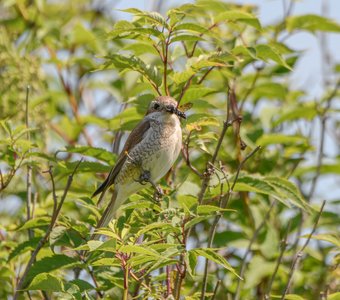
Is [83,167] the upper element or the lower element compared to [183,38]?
lower

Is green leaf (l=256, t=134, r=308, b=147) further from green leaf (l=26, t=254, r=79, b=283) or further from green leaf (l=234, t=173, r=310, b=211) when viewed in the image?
green leaf (l=26, t=254, r=79, b=283)

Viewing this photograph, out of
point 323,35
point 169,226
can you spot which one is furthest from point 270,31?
point 169,226

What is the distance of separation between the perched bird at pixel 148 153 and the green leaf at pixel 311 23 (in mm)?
1261

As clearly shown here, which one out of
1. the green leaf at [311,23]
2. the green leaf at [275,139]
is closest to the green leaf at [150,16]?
the green leaf at [275,139]

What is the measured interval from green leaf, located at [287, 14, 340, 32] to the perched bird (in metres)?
1.26

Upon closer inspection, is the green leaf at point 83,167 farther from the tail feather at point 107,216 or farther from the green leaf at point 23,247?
the green leaf at point 23,247

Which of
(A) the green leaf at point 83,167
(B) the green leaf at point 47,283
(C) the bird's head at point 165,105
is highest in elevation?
(C) the bird's head at point 165,105

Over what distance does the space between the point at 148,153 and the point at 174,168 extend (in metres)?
0.22

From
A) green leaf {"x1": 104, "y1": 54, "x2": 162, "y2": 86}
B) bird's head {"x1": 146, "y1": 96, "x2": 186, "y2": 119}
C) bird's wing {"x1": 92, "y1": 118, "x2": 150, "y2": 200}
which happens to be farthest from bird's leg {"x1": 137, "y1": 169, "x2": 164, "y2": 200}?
green leaf {"x1": 104, "y1": 54, "x2": 162, "y2": 86}

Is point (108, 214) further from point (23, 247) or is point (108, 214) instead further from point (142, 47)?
point (142, 47)

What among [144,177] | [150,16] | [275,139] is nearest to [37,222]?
[144,177]

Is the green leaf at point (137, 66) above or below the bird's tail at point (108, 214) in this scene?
above

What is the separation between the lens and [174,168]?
15.5 ft

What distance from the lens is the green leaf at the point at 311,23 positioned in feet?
17.1
